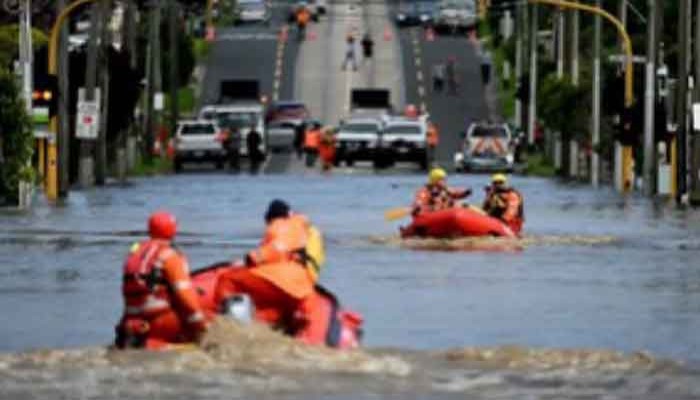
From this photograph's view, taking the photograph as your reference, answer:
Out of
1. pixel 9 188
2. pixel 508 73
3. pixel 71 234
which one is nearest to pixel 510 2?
pixel 508 73

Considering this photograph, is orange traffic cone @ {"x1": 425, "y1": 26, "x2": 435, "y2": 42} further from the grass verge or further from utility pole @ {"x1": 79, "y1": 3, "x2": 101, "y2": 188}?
utility pole @ {"x1": 79, "y1": 3, "x2": 101, "y2": 188}

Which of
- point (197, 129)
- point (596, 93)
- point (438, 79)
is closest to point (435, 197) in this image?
point (596, 93)

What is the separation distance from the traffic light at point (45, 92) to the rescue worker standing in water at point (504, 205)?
20783 millimetres

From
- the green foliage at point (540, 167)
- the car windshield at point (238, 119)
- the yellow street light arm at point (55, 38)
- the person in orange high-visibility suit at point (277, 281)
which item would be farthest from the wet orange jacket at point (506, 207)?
the car windshield at point (238, 119)

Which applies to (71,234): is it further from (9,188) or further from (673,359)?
(673,359)

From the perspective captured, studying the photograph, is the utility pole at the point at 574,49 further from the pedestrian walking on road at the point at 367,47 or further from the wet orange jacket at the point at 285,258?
the wet orange jacket at the point at 285,258

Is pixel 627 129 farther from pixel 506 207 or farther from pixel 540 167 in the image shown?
pixel 506 207

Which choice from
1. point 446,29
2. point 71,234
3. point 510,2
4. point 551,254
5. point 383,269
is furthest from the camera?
point 446,29

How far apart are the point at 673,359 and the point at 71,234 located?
2584cm

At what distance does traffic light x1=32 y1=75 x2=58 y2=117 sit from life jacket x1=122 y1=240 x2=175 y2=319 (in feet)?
138

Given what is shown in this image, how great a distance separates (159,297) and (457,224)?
21.0 metres

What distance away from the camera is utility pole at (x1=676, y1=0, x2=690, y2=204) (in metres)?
69.7

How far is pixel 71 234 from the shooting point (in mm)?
52094

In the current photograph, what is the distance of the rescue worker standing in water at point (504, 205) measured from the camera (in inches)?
1917
